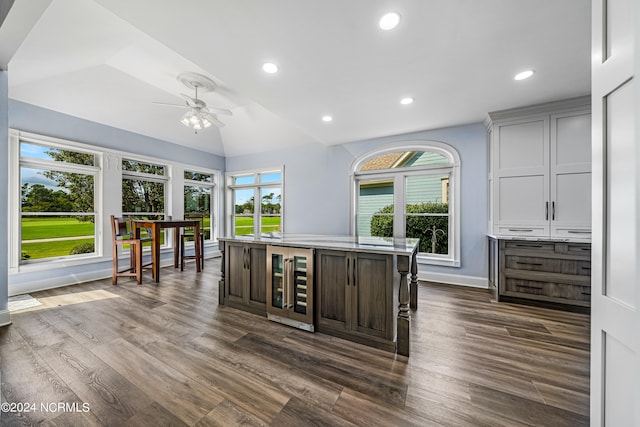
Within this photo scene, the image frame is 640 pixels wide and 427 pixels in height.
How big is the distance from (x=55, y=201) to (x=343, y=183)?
4.87m

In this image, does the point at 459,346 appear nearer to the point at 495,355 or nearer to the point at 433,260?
the point at 495,355

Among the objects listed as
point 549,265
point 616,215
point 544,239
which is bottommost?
point 549,265

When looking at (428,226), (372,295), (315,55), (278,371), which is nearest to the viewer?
(278,371)

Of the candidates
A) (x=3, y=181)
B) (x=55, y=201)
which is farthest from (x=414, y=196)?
(x=55, y=201)

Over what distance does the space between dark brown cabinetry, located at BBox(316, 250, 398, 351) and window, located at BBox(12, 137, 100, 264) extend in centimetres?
444

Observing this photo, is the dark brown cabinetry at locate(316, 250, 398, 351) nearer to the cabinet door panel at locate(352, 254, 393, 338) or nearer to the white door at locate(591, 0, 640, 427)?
the cabinet door panel at locate(352, 254, 393, 338)

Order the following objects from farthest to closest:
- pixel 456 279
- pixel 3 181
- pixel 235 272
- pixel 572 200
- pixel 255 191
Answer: pixel 255 191, pixel 456 279, pixel 572 200, pixel 235 272, pixel 3 181

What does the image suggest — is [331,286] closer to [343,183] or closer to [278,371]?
[278,371]

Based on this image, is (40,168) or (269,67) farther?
(40,168)

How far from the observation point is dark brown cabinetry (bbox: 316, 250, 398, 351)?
1.99m

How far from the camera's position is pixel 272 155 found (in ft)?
19.4

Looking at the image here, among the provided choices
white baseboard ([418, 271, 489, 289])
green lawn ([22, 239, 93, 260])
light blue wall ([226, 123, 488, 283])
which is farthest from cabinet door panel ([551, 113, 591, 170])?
green lawn ([22, 239, 93, 260])

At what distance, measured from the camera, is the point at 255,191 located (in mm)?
6352

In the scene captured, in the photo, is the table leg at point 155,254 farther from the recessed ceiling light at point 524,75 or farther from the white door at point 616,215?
the recessed ceiling light at point 524,75
